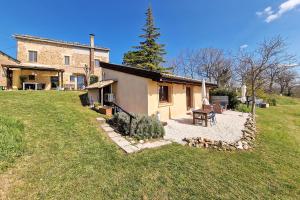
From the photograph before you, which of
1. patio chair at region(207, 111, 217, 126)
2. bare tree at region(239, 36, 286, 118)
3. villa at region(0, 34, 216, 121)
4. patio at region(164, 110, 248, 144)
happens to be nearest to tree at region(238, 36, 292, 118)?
bare tree at region(239, 36, 286, 118)

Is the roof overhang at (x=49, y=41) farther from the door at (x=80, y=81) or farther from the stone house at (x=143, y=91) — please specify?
the stone house at (x=143, y=91)

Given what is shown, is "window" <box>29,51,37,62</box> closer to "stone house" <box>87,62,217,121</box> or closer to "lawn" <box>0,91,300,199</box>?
"stone house" <box>87,62,217,121</box>

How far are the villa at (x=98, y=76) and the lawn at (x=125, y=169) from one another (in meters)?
4.23

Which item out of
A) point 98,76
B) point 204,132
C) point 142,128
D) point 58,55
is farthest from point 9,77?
point 204,132

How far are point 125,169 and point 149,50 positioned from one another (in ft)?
80.4

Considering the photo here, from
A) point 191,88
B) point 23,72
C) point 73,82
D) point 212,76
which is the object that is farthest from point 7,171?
point 212,76

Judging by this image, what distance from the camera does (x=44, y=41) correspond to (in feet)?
74.6

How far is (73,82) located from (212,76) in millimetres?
27849

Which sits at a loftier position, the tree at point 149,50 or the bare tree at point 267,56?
the tree at point 149,50

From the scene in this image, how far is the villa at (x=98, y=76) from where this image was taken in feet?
32.5

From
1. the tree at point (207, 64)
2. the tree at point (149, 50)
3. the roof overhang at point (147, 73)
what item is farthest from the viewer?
the tree at point (207, 64)

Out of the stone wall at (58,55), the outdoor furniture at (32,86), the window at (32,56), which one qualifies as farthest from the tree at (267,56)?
the window at (32,56)

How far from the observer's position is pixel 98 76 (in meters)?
26.3

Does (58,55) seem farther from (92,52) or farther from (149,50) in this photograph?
(149,50)
